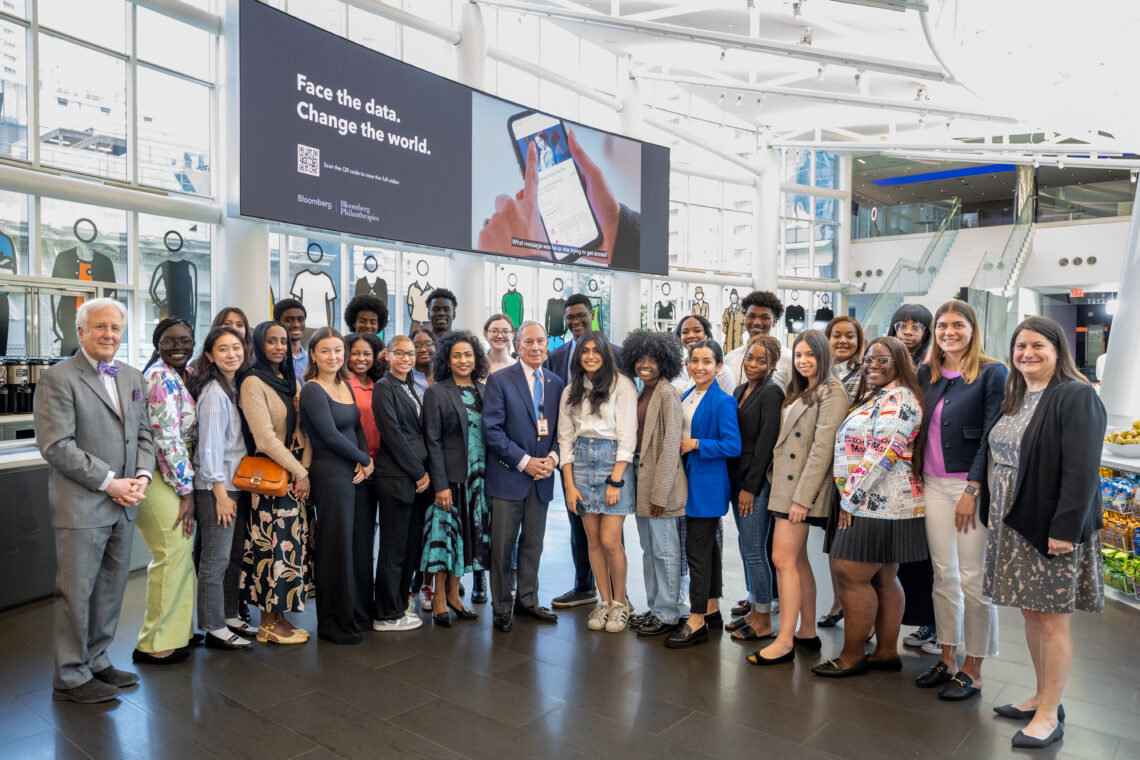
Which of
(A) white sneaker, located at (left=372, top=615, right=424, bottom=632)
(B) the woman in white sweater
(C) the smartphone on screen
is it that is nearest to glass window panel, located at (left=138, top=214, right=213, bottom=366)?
(C) the smartphone on screen

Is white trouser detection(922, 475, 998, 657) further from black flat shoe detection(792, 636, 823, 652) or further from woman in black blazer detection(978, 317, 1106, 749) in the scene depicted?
black flat shoe detection(792, 636, 823, 652)

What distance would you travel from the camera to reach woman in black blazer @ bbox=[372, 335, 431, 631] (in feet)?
14.0

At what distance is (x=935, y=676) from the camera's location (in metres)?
3.67

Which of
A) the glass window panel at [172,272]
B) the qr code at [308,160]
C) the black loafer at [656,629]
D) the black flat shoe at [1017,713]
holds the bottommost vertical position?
the black loafer at [656,629]

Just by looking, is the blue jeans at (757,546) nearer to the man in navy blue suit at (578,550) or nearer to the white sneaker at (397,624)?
the man in navy blue suit at (578,550)

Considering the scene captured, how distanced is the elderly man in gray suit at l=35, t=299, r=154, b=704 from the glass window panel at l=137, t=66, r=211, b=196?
18.8 feet

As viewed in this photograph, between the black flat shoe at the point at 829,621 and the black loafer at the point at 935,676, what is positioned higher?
the black loafer at the point at 935,676

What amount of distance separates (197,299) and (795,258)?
16935mm

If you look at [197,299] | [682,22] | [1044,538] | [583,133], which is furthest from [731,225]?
[1044,538]

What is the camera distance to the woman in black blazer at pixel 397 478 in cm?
426

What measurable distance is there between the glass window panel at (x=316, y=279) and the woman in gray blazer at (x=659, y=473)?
21.2 ft

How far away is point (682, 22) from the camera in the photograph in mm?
13898

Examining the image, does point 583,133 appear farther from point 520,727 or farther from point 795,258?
point 795,258

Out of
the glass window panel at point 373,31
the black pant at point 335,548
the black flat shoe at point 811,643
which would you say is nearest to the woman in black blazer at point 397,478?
the black pant at point 335,548
